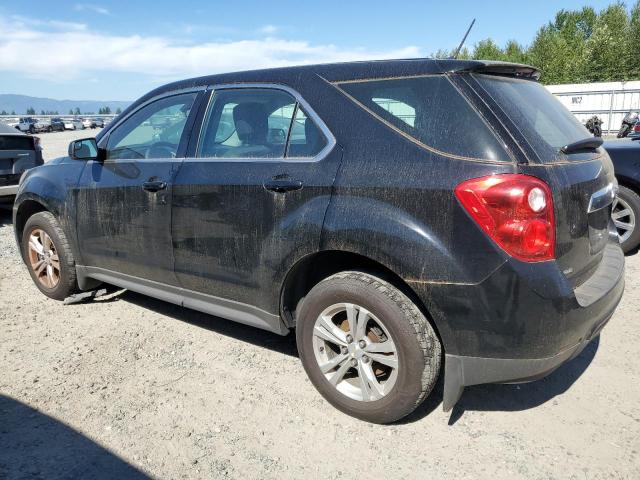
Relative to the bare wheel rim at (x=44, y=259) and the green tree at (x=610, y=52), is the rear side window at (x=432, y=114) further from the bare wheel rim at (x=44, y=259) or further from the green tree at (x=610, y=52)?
the green tree at (x=610, y=52)

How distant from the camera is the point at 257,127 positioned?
322cm

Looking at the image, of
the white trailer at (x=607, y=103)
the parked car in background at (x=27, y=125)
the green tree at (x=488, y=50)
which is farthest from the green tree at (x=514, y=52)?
the parked car in background at (x=27, y=125)

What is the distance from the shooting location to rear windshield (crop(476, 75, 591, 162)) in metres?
2.45

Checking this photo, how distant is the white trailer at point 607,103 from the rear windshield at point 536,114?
2501cm

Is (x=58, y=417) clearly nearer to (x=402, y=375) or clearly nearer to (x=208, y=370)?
(x=208, y=370)

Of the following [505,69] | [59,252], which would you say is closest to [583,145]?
[505,69]

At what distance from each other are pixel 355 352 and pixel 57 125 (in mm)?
64016

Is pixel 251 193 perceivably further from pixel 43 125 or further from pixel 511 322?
pixel 43 125

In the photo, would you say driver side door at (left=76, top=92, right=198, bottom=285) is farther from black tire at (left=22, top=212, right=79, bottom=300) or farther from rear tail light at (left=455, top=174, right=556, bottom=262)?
rear tail light at (left=455, top=174, right=556, bottom=262)

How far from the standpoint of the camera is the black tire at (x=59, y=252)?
4367 millimetres

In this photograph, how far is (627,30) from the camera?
157 feet

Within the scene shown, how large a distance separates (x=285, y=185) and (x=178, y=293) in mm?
1256

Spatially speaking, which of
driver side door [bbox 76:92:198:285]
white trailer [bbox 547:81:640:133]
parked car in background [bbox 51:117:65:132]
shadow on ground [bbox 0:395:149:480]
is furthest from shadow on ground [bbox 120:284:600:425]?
parked car in background [bbox 51:117:65:132]

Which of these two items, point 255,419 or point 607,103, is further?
point 607,103
